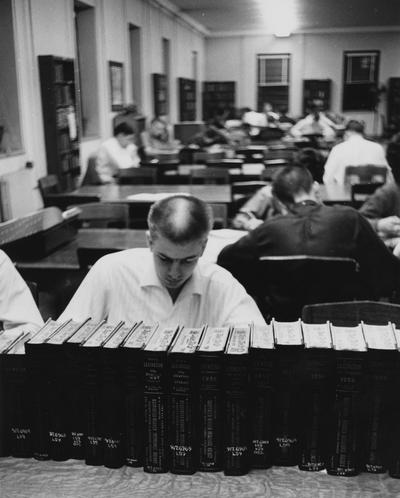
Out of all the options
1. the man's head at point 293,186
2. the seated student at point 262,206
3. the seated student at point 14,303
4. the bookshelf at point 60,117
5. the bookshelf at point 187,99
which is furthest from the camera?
the bookshelf at point 187,99

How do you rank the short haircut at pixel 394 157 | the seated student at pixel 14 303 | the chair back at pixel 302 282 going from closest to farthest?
the seated student at pixel 14 303
the chair back at pixel 302 282
the short haircut at pixel 394 157

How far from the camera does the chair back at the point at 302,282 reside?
113 inches

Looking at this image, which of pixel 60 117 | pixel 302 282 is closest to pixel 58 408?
pixel 302 282

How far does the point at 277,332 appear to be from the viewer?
4.72 ft

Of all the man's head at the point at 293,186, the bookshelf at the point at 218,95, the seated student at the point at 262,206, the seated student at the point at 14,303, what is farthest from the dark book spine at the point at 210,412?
the bookshelf at the point at 218,95

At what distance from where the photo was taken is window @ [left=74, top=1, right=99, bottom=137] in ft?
29.6

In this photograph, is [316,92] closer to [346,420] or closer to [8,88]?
[8,88]

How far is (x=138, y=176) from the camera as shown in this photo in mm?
7047

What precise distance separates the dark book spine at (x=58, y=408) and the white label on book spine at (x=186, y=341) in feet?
0.82

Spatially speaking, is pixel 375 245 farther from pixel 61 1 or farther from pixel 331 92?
pixel 331 92

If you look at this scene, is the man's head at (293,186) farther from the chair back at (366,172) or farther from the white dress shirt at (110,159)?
the white dress shirt at (110,159)

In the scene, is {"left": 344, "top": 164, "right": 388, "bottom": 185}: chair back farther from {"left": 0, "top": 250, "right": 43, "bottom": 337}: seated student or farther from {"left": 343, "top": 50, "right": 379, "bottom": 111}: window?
{"left": 343, "top": 50, "right": 379, "bottom": 111}: window

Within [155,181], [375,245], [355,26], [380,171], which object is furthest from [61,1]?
[355,26]

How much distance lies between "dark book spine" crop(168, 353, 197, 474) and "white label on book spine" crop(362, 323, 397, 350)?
384mm
